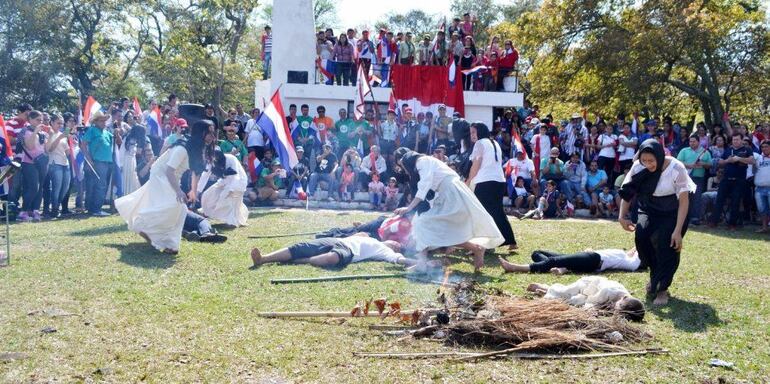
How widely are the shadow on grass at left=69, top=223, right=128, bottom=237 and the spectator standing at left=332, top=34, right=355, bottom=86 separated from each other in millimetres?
11229

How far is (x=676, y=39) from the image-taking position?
2142 cm

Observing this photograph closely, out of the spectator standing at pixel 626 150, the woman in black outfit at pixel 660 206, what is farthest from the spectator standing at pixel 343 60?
the woman in black outfit at pixel 660 206

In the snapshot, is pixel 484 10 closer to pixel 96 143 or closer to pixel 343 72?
pixel 343 72

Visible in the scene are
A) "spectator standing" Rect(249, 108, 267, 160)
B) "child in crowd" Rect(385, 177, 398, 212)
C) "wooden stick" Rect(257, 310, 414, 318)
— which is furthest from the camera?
"spectator standing" Rect(249, 108, 267, 160)

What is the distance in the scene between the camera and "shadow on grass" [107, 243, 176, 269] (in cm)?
838

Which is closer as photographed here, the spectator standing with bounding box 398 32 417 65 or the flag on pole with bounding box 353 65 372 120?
the flag on pole with bounding box 353 65 372 120

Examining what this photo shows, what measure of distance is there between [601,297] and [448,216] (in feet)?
8.67

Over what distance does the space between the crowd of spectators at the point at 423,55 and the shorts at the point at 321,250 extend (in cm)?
1316

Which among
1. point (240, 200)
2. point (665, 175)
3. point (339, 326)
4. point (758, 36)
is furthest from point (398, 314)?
point (758, 36)

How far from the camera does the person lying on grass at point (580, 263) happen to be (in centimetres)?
836

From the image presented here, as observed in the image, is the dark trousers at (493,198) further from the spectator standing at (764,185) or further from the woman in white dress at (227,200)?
the spectator standing at (764,185)

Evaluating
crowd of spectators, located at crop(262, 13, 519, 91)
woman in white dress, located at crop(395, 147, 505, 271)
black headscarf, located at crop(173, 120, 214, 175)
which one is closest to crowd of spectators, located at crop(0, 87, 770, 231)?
crowd of spectators, located at crop(262, 13, 519, 91)

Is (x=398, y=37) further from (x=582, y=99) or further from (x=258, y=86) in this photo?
(x=582, y=99)

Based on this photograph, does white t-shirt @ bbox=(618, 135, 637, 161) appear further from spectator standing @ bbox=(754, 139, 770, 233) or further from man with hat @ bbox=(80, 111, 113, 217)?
man with hat @ bbox=(80, 111, 113, 217)
